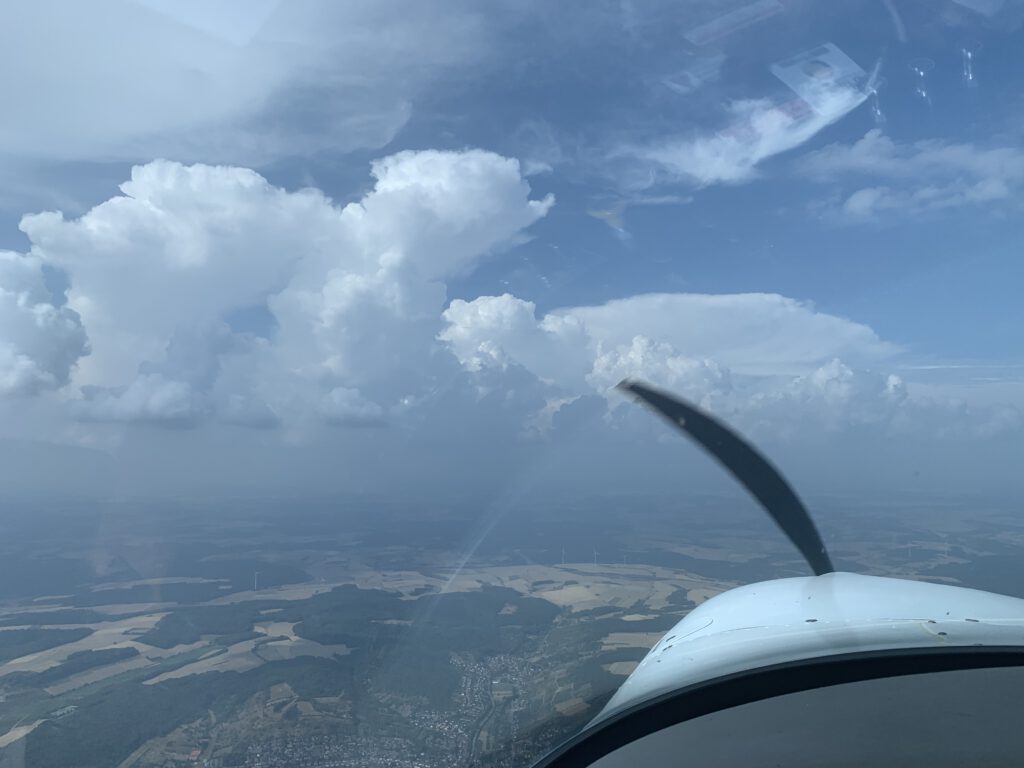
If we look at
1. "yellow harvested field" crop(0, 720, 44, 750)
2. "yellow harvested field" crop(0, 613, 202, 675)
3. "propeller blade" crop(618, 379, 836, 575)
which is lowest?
"yellow harvested field" crop(0, 720, 44, 750)

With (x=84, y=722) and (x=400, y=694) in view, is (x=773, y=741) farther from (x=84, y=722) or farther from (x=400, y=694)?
(x=84, y=722)

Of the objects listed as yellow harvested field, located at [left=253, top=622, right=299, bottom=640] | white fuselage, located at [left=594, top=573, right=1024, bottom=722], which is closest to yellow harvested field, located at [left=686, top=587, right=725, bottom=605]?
white fuselage, located at [left=594, top=573, right=1024, bottom=722]

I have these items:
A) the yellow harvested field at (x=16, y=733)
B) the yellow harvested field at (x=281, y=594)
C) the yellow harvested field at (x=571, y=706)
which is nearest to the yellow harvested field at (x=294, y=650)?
the yellow harvested field at (x=281, y=594)

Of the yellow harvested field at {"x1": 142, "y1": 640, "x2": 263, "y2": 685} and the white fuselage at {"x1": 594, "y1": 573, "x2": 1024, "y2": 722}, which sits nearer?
the white fuselage at {"x1": 594, "y1": 573, "x2": 1024, "y2": 722}

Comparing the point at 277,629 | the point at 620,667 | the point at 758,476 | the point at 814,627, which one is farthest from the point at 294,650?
the point at 814,627

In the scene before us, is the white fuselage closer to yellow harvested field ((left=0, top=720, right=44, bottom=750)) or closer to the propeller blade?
the propeller blade

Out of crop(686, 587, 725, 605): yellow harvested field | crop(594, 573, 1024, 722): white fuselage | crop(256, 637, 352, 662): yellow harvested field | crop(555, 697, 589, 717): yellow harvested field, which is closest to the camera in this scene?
crop(594, 573, 1024, 722): white fuselage
